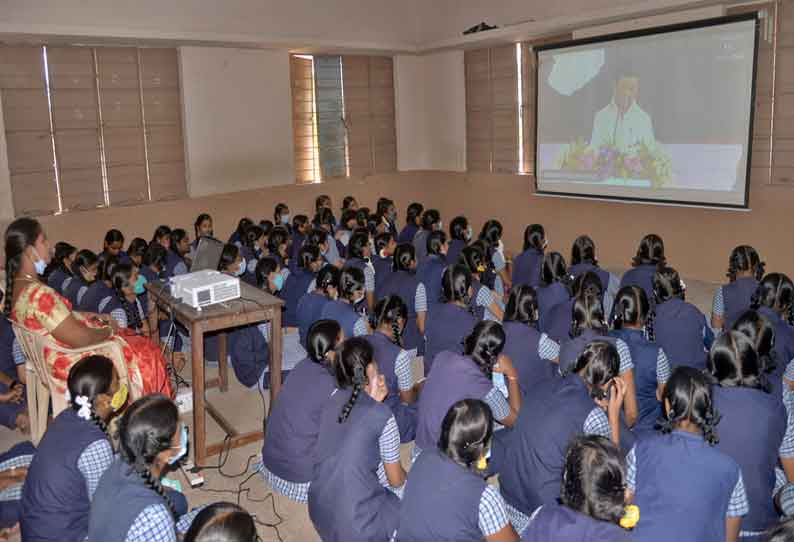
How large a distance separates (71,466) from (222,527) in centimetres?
94

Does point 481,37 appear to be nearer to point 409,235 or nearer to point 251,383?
point 409,235

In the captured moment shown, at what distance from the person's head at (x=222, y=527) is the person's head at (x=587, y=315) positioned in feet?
6.74

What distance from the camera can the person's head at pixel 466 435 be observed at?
1989 millimetres

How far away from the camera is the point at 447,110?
32.2 ft

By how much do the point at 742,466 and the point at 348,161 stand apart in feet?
25.5

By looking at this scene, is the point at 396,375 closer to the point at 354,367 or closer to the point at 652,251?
the point at 354,367

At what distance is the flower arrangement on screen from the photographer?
707 cm

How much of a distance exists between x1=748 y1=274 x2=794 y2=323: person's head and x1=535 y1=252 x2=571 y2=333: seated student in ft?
3.44

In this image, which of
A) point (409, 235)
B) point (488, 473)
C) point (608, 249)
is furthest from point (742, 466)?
point (608, 249)

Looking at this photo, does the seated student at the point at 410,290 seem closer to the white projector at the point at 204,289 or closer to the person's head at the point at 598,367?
the white projector at the point at 204,289

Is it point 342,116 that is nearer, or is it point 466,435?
point 466,435

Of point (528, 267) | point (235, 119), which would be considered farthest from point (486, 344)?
point (235, 119)

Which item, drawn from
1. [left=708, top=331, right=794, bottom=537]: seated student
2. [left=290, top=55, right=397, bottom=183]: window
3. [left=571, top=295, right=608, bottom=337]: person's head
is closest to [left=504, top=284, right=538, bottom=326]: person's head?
[left=571, top=295, right=608, bottom=337]: person's head

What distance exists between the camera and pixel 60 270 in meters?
5.01
